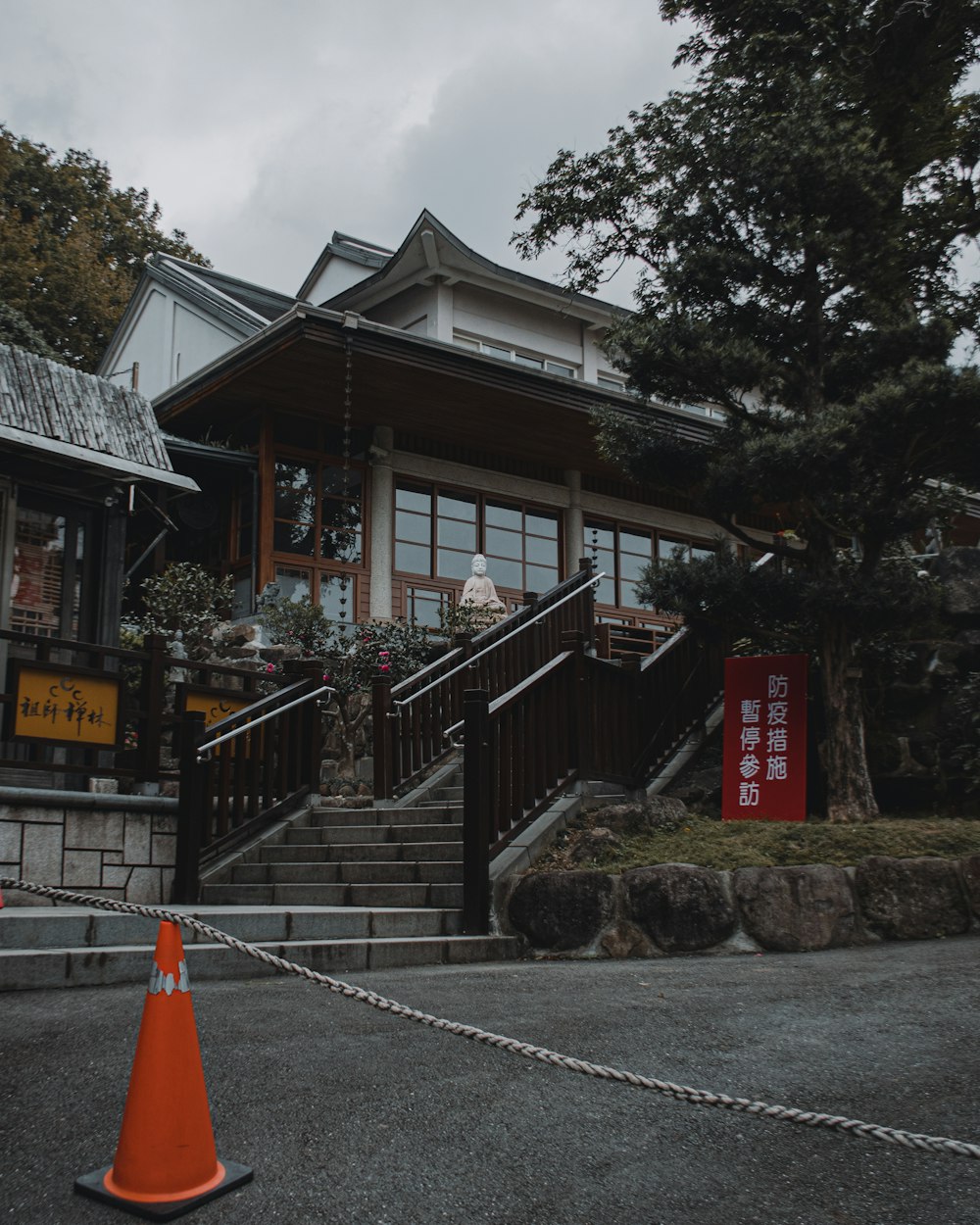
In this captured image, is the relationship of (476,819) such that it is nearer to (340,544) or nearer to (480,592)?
(480,592)

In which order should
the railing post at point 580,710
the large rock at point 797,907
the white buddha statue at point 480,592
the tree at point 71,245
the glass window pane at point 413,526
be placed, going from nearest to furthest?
the large rock at point 797,907 → the railing post at point 580,710 → the white buddha statue at point 480,592 → the glass window pane at point 413,526 → the tree at point 71,245

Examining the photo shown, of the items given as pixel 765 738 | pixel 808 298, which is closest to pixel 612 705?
pixel 765 738

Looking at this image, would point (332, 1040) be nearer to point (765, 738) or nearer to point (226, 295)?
point (765, 738)

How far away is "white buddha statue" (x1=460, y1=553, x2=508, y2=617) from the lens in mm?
14930

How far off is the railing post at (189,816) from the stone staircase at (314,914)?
25 centimetres

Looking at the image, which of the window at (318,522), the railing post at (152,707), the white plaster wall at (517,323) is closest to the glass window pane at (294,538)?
the window at (318,522)

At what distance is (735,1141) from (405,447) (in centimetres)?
1472

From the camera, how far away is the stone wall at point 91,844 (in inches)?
302

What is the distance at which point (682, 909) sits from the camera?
7062 mm

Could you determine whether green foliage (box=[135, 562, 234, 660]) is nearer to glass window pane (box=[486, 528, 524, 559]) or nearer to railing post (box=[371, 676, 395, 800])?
railing post (box=[371, 676, 395, 800])

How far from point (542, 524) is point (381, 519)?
131 inches

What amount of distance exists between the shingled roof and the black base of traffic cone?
681cm

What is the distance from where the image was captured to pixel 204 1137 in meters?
2.99

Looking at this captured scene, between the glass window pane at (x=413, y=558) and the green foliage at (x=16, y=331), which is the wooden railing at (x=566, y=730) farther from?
the green foliage at (x=16, y=331)
